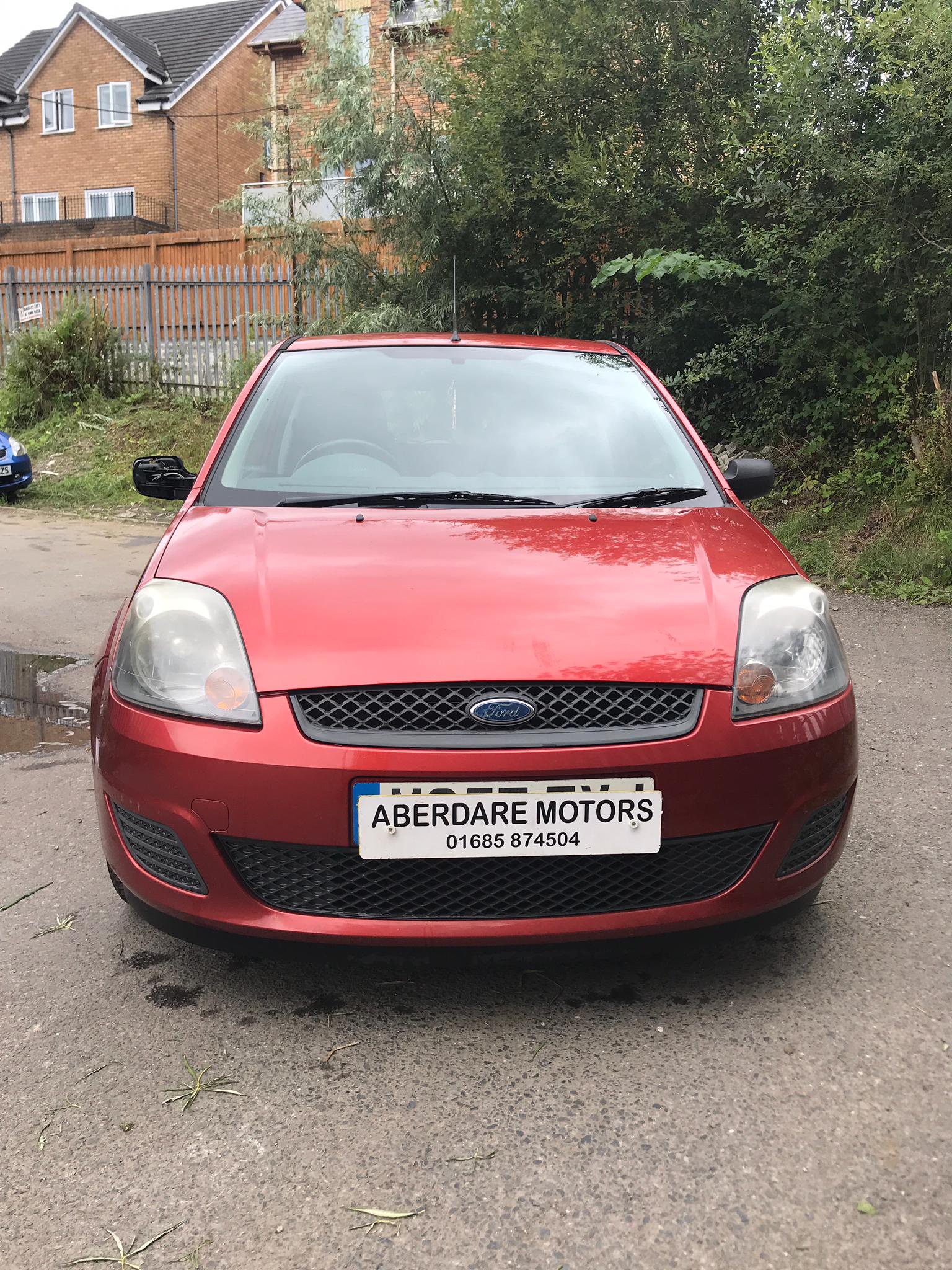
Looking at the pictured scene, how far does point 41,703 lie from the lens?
4984mm

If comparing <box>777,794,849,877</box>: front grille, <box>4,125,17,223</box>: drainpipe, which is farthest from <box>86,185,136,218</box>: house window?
<box>777,794,849,877</box>: front grille

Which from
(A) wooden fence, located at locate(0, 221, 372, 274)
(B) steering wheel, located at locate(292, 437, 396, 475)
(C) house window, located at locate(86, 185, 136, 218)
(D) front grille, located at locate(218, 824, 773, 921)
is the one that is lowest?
(D) front grille, located at locate(218, 824, 773, 921)

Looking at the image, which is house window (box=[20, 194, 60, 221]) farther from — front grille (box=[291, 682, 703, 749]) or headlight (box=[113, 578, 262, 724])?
front grille (box=[291, 682, 703, 749])

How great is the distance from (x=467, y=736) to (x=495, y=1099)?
26.7 inches

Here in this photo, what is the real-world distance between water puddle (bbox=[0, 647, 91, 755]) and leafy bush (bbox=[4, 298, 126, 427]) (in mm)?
9727

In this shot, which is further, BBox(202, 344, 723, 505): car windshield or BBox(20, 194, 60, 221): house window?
BBox(20, 194, 60, 221): house window

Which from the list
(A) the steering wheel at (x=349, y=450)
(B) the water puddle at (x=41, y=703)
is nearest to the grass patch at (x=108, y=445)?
(B) the water puddle at (x=41, y=703)

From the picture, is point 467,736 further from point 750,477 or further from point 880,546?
point 880,546

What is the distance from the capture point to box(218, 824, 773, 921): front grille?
2174mm

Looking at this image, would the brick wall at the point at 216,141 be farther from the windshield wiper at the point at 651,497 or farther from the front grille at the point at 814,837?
the front grille at the point at 814,837

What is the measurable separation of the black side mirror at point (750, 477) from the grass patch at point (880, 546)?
12.9 ft

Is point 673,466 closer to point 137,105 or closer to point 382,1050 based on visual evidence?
point 382,1050

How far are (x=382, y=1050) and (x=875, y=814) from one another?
79.5 inches

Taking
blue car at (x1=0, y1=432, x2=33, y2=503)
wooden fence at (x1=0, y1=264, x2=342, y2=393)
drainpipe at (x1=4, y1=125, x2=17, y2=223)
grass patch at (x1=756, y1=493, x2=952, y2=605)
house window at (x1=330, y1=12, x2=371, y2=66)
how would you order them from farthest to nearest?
1. drainpipe at (x1=4, y1=125, x2=17, y2=223)
2. wooden fence at (x1=0, y1=264, x2=342, y2=393)
3. house window at (x1=330, y1=12, x2=371, y2=66)
4. blue car at (x1=0, y1=432, x2=33, y2=503)
5. grass patch at (x1=756, y1=493, x2=952, y2=605)
